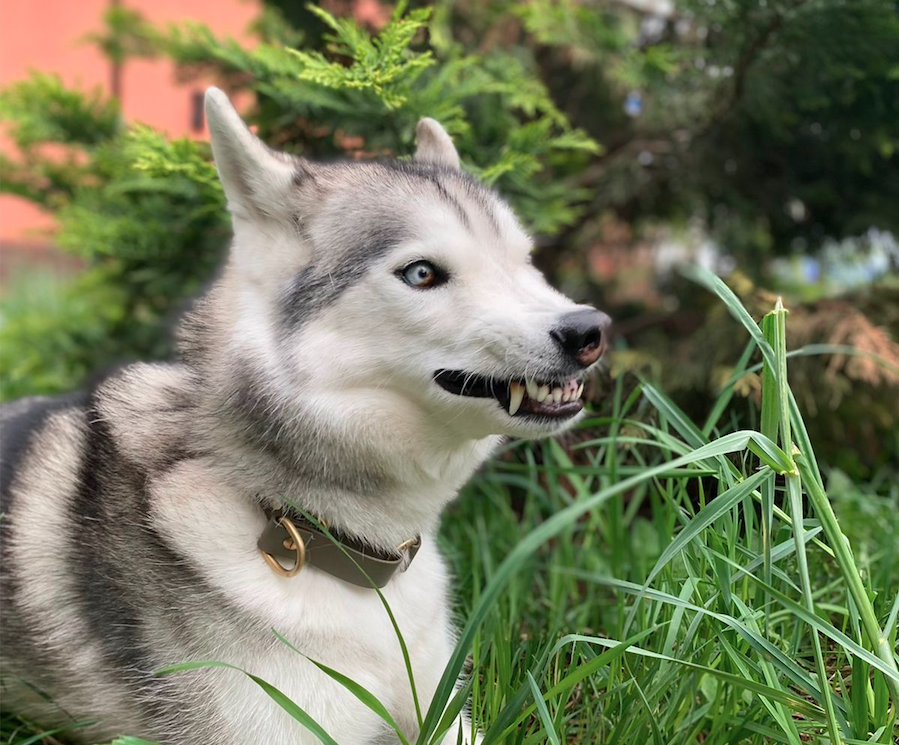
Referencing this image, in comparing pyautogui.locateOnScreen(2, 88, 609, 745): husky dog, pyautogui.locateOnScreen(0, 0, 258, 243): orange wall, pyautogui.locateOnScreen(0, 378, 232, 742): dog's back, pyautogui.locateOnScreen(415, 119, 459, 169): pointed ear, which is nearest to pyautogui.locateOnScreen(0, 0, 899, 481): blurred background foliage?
pyautogui.locateOnScreen(415, 119, 459, 169): pointed ear

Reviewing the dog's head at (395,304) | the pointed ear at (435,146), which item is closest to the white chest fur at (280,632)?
the dog's head at (395,304)

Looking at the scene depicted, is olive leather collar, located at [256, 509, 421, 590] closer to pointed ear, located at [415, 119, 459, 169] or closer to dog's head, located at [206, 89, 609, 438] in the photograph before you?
dog's head, located at [206, 89, 609, 438]

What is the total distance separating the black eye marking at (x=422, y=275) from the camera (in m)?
1.84

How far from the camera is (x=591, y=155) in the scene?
4543 millimetres

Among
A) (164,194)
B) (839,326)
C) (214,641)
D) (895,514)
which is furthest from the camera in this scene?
(164,194)

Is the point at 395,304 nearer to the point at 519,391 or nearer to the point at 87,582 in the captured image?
the point at 519,391

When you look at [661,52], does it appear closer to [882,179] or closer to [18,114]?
[882,179]

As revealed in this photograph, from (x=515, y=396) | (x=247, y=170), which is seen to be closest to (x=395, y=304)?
(x=515, y=396)

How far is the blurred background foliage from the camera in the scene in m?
3.01

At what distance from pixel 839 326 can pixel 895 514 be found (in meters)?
0.94

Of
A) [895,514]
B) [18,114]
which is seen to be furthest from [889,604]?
[18,114]

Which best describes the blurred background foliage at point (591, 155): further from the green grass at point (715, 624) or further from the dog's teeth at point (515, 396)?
the dog's teeth at point (515, 396)

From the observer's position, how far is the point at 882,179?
3773 millimetres

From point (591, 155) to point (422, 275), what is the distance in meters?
A: 3.00
